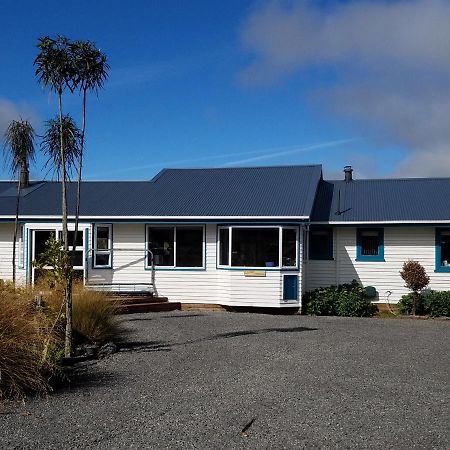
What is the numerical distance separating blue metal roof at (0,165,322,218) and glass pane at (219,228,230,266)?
1.95 ft

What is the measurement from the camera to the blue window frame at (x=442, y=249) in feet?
58.5

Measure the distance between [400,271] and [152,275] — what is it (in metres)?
7.31

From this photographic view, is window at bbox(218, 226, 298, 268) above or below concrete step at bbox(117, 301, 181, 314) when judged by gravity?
above

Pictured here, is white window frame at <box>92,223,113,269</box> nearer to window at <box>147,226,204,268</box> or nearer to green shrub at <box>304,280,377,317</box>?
window at <box>147,226,204,268</box>

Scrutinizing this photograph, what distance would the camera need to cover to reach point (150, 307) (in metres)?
16.9

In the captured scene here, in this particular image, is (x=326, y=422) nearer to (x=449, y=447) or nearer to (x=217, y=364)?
(x=449, y=447)

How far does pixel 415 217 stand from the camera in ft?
58.7

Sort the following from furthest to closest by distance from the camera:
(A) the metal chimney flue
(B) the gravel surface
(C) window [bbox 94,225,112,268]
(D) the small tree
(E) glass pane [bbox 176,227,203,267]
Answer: (A) the metal chimney flue < (C) window [bbox 94,225,112,268] < (E) glass pane [bbox 176,227,203,267] < (D) the small tree < (B) the gravel surface

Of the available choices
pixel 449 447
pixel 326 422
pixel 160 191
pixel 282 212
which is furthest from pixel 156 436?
pixel 160 191

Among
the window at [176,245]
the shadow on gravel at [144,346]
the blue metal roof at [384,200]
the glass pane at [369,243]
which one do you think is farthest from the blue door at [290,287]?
the shadow on gravel at [144,346]

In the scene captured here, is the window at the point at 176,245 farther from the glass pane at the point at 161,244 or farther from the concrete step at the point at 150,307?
the concrete step at the point at 150,307

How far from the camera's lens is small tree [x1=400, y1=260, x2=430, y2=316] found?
17.0 metres

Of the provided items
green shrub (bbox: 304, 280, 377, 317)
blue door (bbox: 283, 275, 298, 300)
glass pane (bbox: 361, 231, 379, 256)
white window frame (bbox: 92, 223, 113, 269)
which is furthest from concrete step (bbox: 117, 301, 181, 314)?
glass pane (bbox: 361, 231, 379, 256)

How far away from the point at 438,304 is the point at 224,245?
20.4ft
